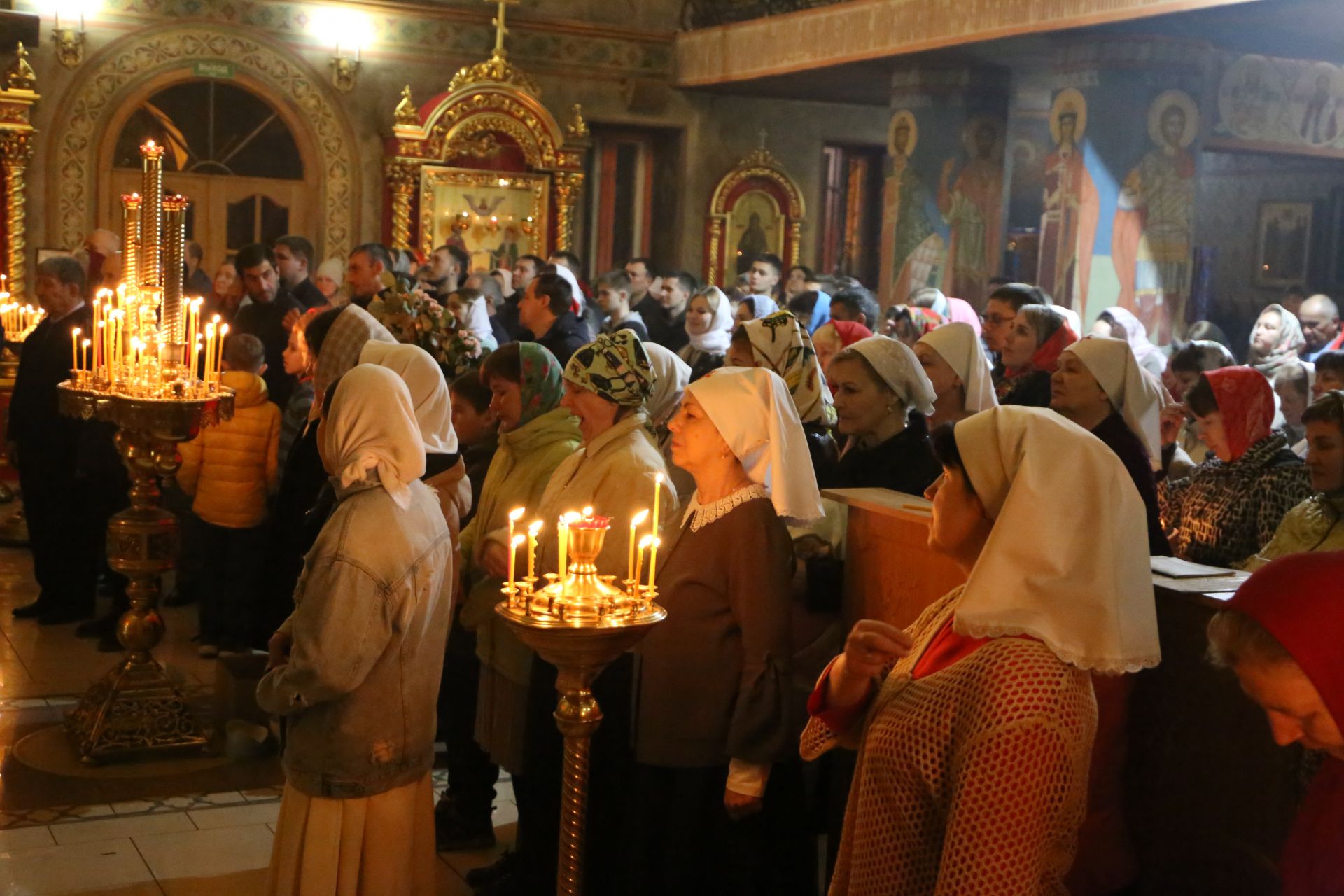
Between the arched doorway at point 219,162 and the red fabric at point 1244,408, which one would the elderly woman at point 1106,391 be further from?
the arched doorway at point 219,162

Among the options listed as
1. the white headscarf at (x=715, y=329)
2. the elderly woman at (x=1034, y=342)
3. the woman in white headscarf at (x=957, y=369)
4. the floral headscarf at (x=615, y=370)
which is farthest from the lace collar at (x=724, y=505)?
the white headscarf at (x=715, y=329)

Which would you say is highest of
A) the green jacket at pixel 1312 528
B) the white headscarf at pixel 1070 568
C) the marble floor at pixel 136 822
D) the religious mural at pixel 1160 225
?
the religious mural at pixel 1160 225

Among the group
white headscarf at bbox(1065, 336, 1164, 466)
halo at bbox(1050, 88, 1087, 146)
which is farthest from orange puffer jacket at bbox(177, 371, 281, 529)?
halo at bbox(1050, 88, 1087, 146)

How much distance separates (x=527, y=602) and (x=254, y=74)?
11892mm

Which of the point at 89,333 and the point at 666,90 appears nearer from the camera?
the point at 89,333

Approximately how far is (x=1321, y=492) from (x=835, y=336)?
280 centimetres

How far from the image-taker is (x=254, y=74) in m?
13.3

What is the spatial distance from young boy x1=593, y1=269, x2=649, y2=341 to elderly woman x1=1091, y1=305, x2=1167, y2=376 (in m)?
2.75

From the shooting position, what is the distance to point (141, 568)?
5.04m

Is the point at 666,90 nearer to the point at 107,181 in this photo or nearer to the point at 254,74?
the point at 254,74

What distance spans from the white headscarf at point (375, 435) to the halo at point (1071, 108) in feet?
26.9

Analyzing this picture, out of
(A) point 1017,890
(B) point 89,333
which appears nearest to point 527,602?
(A) point 1017,890

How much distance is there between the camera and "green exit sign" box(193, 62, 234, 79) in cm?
1315

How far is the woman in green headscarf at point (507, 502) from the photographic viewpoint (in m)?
3.89
